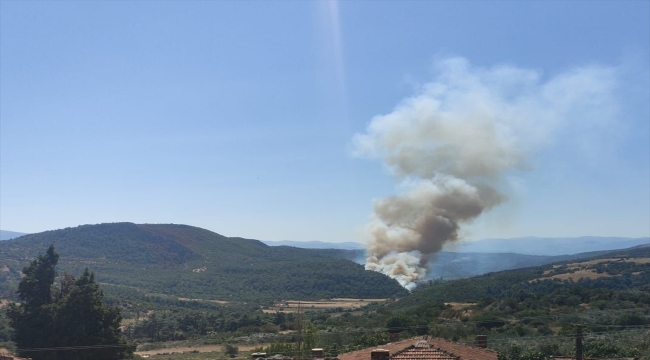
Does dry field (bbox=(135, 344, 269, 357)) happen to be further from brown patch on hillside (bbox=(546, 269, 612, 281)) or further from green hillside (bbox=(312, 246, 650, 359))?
brown patch on hillside (bbox=(546, 269, 612, 281))

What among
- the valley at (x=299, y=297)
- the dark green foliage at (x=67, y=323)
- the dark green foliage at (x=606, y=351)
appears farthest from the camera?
the valley at (x=299, y=297)

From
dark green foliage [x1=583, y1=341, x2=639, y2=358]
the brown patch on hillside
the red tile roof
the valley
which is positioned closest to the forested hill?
the valley

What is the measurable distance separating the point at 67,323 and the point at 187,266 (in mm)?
96200

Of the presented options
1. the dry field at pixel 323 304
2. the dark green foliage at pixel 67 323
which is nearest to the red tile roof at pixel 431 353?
the dark green foliage at pixel 67 323

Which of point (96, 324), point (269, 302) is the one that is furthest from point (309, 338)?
point (269, 302)

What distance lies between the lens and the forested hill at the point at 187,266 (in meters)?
102

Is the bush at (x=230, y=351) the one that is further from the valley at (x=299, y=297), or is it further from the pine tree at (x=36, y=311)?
the pine tree at (x=36, y=311)

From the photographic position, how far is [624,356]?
26.6m

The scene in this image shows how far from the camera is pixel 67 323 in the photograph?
3662 centimetres

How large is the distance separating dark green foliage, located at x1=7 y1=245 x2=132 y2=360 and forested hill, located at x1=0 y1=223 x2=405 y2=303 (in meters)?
42.5

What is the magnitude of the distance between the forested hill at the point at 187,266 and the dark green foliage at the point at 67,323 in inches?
1674

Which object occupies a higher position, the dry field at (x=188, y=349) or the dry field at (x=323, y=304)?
the dry field at (x=188, y=349)

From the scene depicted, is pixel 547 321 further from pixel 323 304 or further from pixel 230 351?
pixel 323 304

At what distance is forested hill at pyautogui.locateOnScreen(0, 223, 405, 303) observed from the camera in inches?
4018
